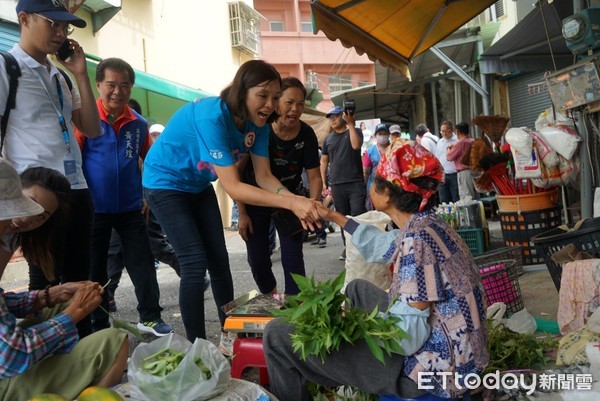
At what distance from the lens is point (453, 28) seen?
6617 mm

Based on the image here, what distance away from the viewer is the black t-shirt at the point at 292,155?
13.7ft

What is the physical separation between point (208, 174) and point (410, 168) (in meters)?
1.47

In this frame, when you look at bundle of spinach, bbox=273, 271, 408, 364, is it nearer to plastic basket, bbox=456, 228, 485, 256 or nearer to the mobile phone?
the mobile phone

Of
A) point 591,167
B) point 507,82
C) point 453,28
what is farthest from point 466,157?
point 507,82

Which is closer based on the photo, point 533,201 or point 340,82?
point 533,201

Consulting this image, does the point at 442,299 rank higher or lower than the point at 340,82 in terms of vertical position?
lower

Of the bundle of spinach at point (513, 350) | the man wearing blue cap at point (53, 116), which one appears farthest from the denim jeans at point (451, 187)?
the man wearing blue cap at point (53, 116)

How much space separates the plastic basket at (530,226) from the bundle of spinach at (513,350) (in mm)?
2779

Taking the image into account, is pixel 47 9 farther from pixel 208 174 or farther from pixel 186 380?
pixel 186 380

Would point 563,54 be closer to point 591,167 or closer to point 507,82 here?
point 591,167

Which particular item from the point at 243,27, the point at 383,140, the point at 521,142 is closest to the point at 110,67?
the point at 521,142

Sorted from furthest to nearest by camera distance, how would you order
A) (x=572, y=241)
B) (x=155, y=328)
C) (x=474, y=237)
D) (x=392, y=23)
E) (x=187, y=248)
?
(x=474, y=237), (x=392, y=23), (x=155, y=328), (x=572, y=241), (x=187, y=248)

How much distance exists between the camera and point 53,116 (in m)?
3.14

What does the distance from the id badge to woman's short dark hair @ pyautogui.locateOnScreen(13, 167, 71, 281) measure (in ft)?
1.24
